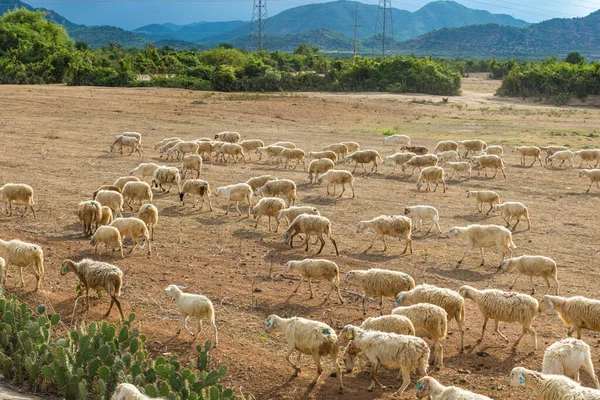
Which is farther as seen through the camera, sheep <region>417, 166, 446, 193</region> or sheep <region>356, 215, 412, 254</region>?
sheep <region>417, 166, 446, 193</region>

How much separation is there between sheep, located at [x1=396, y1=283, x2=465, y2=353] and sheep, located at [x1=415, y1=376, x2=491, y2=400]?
247cm

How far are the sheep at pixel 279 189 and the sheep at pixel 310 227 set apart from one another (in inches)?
152

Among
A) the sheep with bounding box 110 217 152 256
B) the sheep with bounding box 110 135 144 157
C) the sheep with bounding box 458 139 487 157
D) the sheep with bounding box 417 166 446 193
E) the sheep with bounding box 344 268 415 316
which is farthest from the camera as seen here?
the sheep with bounding box 458 139 487 157

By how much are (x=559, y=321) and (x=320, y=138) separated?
24535 mm

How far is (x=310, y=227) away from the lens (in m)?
15.4

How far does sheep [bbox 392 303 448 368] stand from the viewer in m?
9.90

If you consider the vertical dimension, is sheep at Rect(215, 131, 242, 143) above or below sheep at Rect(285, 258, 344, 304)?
above

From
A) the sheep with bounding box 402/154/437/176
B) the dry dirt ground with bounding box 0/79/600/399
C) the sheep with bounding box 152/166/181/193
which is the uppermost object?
the sheep with bounding box 402/154/437/176

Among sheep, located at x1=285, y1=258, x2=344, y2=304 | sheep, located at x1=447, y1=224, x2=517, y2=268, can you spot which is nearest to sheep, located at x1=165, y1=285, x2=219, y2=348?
sheep, located at x1=285, y1=258, x2=344, y2=304

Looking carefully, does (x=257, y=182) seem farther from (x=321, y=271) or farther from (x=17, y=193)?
(x=321, y=271)

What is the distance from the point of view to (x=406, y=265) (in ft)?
48.8

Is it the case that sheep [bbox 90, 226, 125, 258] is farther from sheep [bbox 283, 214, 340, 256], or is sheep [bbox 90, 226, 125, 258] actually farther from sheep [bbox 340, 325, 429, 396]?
sheep [bbox 340, 325, 429, 396]

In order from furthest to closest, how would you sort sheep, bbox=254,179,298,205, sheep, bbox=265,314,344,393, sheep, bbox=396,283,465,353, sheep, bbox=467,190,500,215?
sheep, bbox=467,190,500,215, sheep, bbox=254,179,298,205, sheep, bbox=396,283,465,353, sheep, bbox=265,314,344,393

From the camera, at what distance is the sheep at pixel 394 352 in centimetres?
886
